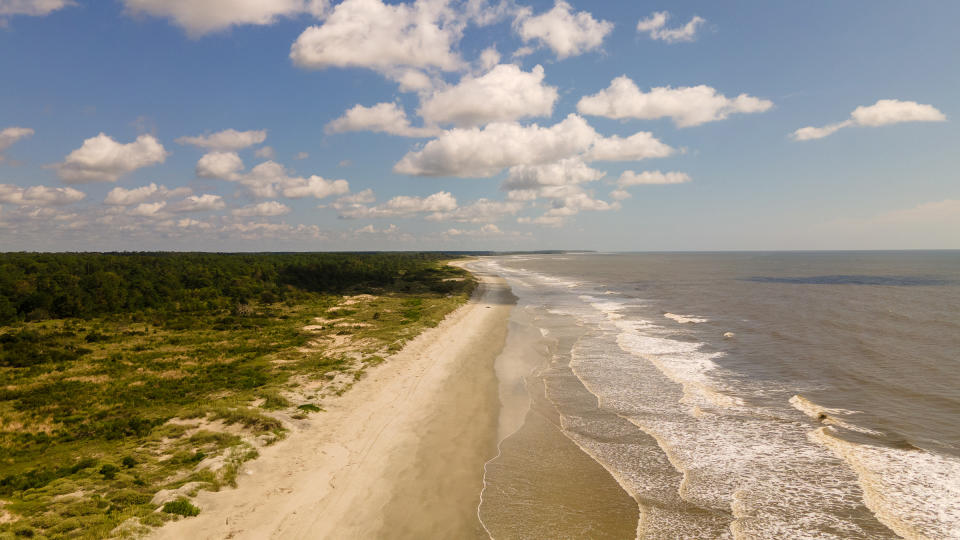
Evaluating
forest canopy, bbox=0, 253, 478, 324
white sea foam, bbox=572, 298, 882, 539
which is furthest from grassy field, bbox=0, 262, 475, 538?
white sea foam, bbox=572, 298, 882, 539

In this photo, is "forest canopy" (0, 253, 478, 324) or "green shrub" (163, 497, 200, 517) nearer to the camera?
"green shrub" (163, 497, 200, 517)

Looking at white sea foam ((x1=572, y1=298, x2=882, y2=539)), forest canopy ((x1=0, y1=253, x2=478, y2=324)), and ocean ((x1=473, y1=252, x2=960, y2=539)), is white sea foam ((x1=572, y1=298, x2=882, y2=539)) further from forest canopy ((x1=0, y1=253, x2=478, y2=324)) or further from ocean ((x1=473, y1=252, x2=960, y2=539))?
forest canopy ((x1=0, y1=253, x2=478, y2=324))

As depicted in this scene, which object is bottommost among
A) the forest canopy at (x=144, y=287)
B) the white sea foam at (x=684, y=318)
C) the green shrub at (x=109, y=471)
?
the green shrub at (x=109, y=471)

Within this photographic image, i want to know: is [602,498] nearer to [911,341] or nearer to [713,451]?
[713,451]

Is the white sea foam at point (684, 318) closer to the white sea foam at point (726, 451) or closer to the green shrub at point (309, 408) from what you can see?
the white sea foam at point (726, 451)

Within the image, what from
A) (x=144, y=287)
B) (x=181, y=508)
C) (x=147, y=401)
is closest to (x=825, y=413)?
(x=181, y=508)

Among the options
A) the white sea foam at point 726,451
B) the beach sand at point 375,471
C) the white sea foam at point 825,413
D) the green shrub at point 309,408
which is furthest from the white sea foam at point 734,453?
the green shrub at point 309,408
